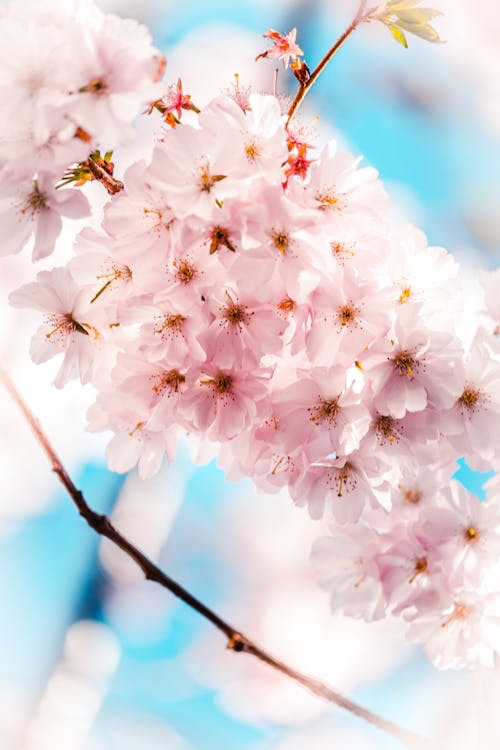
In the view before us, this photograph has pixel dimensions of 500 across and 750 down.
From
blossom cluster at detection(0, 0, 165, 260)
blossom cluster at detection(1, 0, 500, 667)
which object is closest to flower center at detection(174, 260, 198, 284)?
blossom cluster at detection(1, 0, 500, 667)

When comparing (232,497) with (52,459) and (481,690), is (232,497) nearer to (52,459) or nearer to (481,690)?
(481,690)

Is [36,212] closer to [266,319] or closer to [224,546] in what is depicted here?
[266,319]

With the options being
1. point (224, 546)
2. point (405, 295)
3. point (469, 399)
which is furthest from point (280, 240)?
point (224, 546)

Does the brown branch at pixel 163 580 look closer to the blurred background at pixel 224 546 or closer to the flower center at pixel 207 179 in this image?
the flower center at pixel 207 179

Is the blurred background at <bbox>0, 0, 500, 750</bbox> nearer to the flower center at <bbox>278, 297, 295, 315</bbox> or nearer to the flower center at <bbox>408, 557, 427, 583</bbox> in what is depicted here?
the flower center at <bbox>408, 557, 427, 583</bbox>

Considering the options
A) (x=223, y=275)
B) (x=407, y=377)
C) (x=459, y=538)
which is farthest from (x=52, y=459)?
(x=459, y=538)

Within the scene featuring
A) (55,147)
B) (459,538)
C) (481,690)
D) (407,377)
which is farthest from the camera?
(481,690)
